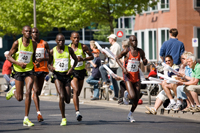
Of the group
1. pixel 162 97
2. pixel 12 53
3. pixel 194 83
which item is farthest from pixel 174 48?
pixel 12 53

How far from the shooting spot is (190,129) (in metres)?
9.42

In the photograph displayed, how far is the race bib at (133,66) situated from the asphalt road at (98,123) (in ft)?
3.66

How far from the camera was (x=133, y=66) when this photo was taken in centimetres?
1056

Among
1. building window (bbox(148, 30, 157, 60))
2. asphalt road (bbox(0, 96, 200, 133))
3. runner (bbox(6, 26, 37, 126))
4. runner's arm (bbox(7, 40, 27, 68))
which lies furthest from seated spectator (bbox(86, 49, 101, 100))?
building window (bbox(148, 30, 157, 60))

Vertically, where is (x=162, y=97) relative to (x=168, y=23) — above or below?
below

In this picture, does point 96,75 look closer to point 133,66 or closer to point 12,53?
point 133,66

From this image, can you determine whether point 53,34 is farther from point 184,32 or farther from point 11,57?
point 11,57

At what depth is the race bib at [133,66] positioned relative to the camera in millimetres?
10545

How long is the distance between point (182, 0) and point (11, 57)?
→ 28.6 metres

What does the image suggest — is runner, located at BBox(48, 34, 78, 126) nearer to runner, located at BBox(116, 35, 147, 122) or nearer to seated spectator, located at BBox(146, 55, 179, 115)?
runner, located at BBox(116, 35, 147, 122)

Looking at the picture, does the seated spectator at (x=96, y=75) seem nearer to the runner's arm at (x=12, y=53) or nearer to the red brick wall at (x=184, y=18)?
the runner's arm at (x=12, y=53)

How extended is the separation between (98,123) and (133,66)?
55.0 inches

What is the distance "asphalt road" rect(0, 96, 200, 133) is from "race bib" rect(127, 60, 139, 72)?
111 cm

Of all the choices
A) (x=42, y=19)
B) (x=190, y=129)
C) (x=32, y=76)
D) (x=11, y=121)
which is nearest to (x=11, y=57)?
(x=32, y=76)
